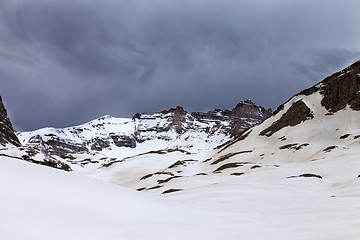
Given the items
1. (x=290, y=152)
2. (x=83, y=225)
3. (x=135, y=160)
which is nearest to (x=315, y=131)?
(x=290, y=152)

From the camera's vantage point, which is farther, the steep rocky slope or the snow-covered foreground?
the steep rocky slope

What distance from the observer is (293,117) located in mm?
102312

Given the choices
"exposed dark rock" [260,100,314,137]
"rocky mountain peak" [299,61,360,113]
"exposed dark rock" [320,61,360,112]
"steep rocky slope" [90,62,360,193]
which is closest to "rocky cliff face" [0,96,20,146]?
"steep rocky slope" [90,62,360,193]

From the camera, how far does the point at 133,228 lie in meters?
7.80

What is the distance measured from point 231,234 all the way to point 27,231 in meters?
5.25

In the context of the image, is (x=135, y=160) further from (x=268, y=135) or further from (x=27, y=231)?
(x=27, y=231)

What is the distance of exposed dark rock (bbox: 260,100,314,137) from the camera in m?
99.1

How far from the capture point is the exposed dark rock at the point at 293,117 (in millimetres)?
99125

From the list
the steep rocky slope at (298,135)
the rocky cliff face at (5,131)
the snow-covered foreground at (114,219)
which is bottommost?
the snow-covered foreground at (114,219)

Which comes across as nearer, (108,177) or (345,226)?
(345,226)

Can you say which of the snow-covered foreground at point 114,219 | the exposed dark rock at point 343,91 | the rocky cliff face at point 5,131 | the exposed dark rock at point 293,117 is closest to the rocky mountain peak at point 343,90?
the exposed dark rock at point 343,91

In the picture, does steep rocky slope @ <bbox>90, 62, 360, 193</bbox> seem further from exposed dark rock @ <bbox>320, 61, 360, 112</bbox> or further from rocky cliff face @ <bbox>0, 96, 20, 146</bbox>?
rocky cliff face @ <bbox>0, 96, 20, 146</bbox>

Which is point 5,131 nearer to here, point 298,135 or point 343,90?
point 298,135

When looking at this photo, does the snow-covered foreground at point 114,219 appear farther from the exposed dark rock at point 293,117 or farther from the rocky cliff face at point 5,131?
the rocky cliff face at point 5,131
